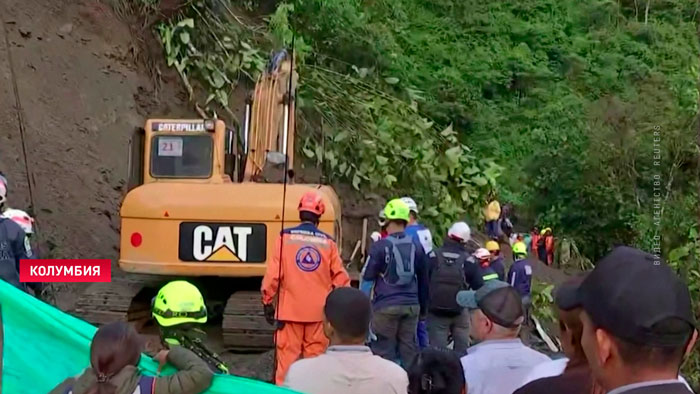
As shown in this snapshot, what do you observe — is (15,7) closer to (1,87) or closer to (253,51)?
(1,87)

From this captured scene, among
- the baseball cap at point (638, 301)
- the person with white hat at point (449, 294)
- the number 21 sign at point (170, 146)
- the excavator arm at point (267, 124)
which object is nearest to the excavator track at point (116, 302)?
the number 21 sign at point (170, 146)

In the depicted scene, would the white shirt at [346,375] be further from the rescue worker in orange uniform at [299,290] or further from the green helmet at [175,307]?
the rescue worker in orange uniform at [299,290]

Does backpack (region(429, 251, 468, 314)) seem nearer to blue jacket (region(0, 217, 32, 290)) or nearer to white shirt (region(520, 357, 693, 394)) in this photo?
blue jacket (region(0, 217, 32, 290))

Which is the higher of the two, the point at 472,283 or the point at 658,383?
the point at 658,383

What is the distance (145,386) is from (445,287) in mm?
5828

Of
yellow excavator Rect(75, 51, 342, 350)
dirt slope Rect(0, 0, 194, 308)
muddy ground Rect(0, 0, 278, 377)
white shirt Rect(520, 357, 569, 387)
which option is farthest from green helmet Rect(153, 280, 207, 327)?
dirt slope Rect(0, 0, 194, 308)

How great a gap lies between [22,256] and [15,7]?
1189cm

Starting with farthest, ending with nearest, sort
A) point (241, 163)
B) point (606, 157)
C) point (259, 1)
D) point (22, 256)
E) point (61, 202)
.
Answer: point (606, 157)
point (259, 1)
point (61, 202)
point (241, 163)
point (22, 256)

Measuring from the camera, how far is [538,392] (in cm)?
292

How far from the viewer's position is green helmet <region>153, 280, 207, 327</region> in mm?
4078

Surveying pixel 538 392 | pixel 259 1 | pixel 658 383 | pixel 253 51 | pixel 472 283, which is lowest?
pixel 472 283

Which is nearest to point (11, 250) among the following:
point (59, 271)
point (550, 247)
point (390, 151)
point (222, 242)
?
point (59, 271)

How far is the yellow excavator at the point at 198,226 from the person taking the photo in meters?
9.94

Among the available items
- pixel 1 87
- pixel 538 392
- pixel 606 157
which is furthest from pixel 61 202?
pixel 606 157
